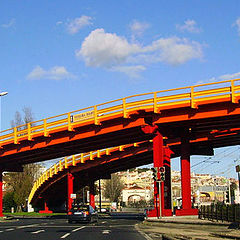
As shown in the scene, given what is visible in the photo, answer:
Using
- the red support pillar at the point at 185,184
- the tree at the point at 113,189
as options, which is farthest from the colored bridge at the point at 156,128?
the tree at the point at 113,189

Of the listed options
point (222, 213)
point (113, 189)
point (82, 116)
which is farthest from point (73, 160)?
point (113, 189)

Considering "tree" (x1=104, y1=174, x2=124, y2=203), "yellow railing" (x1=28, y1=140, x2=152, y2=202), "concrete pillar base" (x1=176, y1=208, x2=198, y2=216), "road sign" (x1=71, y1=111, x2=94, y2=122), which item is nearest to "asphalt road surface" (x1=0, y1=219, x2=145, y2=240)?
"concrete pillar base" (x1=176, y1=208, x2=198, y2=216)

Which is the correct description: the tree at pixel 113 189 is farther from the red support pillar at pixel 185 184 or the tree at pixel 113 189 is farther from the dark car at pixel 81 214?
the dark car at pixel 81 214

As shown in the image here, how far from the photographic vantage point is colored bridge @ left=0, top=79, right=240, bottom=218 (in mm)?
34219

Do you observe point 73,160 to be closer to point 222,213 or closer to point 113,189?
point 222,213

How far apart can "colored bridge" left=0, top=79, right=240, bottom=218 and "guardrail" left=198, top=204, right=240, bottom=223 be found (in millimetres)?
4002

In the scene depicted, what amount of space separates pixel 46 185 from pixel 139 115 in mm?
36998

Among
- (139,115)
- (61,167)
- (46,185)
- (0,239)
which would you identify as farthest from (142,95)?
(46,185)

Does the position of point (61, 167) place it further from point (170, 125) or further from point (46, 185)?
point (170, 125)

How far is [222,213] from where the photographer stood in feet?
99.0

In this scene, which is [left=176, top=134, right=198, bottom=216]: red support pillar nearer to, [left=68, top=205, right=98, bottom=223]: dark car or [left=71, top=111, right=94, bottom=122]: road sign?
[left=68, top=205, right=98, bottom=223]: dark car

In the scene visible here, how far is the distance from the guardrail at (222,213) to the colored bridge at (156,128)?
4.00m

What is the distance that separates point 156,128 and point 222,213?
9.28 m

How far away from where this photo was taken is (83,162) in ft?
201
